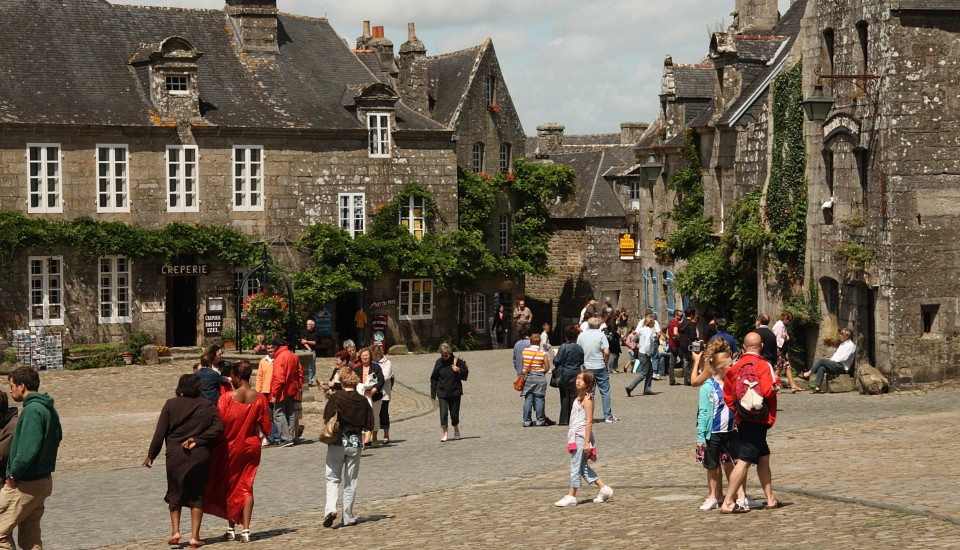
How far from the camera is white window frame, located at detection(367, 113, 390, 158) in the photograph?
42938mm

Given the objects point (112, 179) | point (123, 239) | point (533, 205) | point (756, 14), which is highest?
point (756, 14)

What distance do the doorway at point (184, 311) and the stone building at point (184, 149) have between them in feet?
0.12

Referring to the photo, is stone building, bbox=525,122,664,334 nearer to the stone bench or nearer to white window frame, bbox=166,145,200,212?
white window frame, bbox=166,145,200,212

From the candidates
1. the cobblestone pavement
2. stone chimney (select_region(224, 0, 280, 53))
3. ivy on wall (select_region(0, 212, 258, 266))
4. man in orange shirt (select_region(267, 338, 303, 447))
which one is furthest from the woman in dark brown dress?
stone chimney (select_region(224, 0, 280, 53))

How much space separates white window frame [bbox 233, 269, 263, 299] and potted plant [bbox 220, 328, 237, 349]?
104 cm

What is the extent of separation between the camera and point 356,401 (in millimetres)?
15406

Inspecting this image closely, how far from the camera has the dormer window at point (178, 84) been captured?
40056 millimetres

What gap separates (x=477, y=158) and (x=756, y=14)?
31.1 ft

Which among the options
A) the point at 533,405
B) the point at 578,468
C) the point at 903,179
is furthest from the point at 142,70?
the point at 578,468

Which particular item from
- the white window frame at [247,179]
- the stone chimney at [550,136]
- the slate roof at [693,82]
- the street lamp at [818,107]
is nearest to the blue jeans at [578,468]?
the street lamp at [818,107]

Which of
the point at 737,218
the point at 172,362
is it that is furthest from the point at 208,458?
the point at 172,362

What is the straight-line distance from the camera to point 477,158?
47812 millimetres

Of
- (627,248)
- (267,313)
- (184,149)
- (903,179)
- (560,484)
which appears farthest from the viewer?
(627,248)

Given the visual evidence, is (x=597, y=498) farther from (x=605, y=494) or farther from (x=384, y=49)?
(x=384, y=49)
